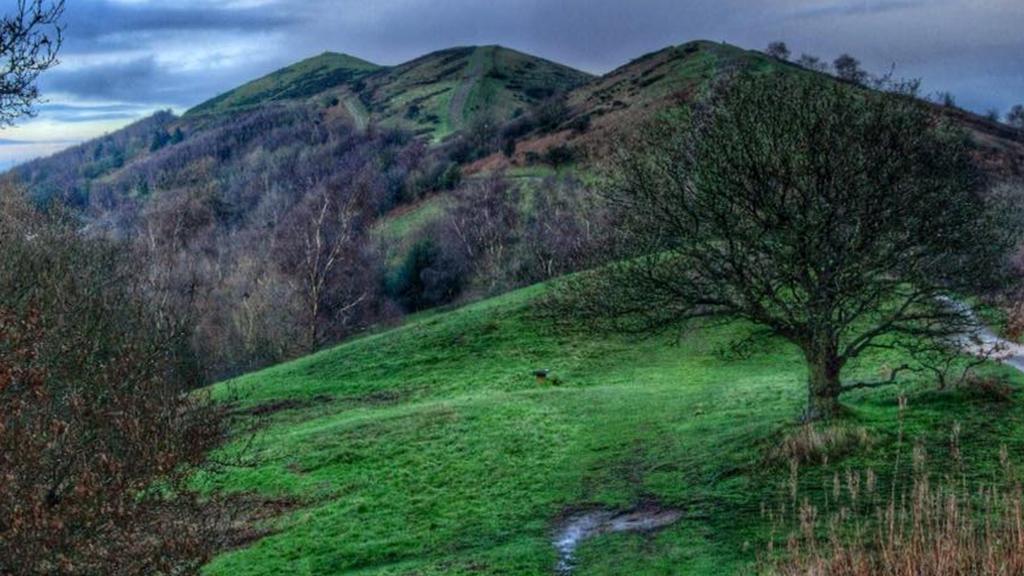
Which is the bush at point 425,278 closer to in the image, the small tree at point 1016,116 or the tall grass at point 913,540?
the tall grass at point 913,540

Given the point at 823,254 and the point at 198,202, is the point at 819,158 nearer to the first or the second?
the point at 823,254

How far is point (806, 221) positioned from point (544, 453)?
1290 centimetres

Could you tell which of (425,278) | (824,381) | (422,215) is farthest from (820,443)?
(422,215)

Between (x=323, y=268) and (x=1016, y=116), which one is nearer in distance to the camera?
(x=323, y=268)

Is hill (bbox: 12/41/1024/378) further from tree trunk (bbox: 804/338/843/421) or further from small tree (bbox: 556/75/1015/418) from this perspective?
tree trunk (bbox: 804/338/843/421)

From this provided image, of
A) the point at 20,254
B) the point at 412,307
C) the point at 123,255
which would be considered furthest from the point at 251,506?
the point at 412,307

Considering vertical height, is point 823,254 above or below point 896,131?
below

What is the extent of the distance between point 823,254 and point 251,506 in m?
Result: 19.8

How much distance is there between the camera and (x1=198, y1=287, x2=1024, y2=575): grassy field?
20.9 m

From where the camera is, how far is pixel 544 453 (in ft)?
101

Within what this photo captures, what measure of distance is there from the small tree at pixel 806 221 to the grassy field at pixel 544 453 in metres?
3.13

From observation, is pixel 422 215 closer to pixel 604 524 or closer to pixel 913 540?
pixel 604 524

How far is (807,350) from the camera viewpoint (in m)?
25.2

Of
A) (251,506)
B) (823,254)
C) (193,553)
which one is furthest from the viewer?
(251,506)
